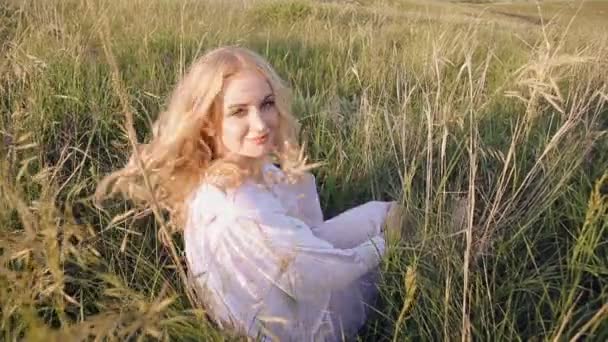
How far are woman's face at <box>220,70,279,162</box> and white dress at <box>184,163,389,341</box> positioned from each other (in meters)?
0.10

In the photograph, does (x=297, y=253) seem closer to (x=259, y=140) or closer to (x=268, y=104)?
(x=259, y=140)

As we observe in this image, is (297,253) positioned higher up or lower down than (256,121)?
lower down

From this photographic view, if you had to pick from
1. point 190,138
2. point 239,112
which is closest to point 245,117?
point 239,112

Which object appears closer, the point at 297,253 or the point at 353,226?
the point at 297,253

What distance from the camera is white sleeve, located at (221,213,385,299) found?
145 centimetres

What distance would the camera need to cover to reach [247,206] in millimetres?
1501

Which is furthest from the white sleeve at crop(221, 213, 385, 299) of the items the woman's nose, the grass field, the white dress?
the woman's nose

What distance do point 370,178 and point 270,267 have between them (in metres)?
0.74

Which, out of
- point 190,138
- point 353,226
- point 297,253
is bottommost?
point 353,226

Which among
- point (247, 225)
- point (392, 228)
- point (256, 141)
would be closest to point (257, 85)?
point (256, 141)

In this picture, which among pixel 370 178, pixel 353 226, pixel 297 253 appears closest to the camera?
pixel 297 253

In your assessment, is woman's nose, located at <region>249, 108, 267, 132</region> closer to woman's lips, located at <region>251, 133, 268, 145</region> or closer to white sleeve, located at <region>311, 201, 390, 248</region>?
woman's lips, located at <region>251, 133, 268, 145</region>

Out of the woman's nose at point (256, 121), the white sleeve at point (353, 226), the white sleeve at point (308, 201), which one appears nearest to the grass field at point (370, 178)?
the white sleeve at point (353, 226)

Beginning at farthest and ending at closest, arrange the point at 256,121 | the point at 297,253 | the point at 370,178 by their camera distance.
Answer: the point at 370,178
the point at 256,121
the point at 297,253
